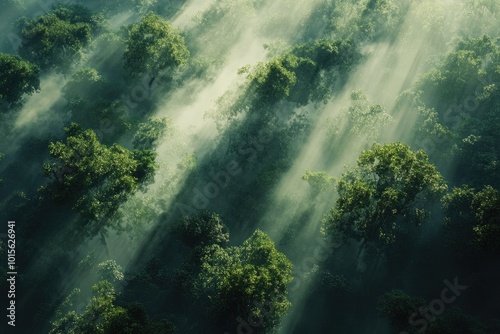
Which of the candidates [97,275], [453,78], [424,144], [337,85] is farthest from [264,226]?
[453,78]

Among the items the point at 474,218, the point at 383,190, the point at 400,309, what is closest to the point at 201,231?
the point at 383,190

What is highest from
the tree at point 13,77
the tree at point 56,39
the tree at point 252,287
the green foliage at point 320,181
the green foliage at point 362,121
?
the green foliage at point 362,121

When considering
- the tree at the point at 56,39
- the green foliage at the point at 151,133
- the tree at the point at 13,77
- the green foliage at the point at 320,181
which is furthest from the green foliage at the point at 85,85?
the green foliage at the point at 320,181

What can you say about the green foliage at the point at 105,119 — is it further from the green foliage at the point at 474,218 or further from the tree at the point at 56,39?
the green foliage at the point at 474,218

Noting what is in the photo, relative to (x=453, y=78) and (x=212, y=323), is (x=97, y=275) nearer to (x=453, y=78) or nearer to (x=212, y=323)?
(x=212, y=323)

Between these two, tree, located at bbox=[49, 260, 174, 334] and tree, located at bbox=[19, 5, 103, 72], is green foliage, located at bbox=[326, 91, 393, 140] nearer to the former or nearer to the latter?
tree, located at bbox=[49, 260, 174, 334]

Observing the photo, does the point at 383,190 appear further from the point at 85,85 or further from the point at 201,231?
the point at 85,85
